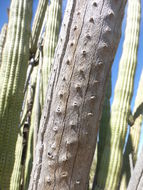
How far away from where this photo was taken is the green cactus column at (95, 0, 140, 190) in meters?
4.17

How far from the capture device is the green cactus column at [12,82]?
11.6 ft

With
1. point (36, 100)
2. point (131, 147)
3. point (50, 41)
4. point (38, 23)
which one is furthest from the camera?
point (38, 23)

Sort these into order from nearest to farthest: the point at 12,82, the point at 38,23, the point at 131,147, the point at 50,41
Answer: the point at 12,82 < the point at 50,41 < the point at 131,147 < the point at 38,23

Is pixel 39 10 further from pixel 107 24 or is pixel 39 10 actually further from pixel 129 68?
pixel 107 24

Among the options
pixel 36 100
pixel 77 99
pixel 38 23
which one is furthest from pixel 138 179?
pixel 38 23

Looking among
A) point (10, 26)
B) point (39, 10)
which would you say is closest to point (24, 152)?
point (10, 26)

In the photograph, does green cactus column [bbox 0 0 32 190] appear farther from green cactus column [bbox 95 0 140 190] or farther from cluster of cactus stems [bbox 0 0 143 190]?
green cactus column [bbox 95 0 140 190]

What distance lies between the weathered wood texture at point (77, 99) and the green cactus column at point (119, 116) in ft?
10.4

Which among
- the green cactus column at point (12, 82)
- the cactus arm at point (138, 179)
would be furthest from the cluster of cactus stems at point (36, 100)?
the cactus arm at point (138, 179)

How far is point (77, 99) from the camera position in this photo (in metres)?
A: 1.07

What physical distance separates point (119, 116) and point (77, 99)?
3320mm

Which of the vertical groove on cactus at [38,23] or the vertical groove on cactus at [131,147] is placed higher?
the vertical groove on cactus at [38,23]

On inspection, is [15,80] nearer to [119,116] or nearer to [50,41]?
[50,41]

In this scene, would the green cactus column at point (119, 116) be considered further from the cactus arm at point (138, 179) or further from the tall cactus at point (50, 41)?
the cactus arm at point (138, 179)
